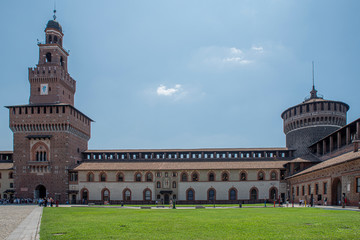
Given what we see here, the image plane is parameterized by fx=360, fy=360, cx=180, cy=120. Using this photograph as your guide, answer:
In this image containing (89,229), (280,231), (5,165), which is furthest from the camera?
(5,165)

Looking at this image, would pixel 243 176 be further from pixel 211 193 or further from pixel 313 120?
pixel 313 120

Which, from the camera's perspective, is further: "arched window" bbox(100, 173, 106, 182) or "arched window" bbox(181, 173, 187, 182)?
"arched window" bbox(100, 173, 106, 182)

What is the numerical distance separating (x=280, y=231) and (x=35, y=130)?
55470 mm

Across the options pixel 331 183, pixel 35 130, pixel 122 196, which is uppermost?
pixel 35 130

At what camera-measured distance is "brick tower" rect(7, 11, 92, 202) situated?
202ft

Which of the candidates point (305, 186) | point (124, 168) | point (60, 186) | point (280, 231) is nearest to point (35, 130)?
point (60, 186)

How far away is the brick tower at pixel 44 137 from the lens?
61438mm

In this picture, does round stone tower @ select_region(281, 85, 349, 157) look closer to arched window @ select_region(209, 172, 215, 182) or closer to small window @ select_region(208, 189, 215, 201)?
arched window @ select_region(209, 172, 215, 182)

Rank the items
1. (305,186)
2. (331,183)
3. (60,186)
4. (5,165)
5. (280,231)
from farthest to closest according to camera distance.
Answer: (5,165), (60,186), (305,186), (331,183), (280,231)

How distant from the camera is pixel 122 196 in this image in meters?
62.6

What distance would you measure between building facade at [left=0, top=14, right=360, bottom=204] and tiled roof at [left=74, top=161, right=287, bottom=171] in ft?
0.54

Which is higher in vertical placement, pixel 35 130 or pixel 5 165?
pixel 35 130

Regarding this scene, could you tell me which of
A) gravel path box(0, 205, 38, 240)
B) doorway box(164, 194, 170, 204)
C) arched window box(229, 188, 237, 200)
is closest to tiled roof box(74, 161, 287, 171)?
arched window box(229, 188, 237, 200)

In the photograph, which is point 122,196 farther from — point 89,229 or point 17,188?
point 89,229
